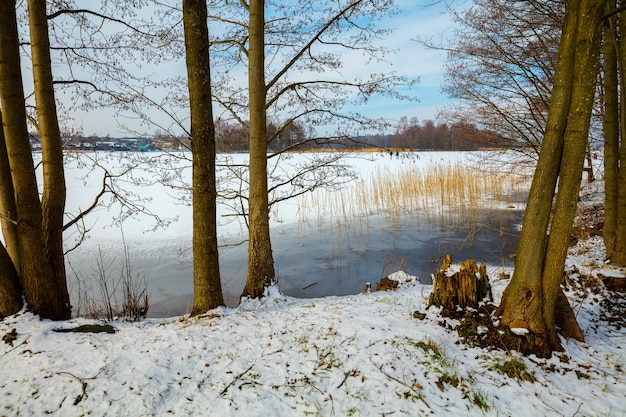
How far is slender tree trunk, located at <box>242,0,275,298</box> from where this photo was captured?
13.4ft

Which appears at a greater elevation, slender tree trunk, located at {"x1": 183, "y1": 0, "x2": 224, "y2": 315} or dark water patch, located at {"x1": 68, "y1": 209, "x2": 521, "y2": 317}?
slender tree trunk, located at {"x1": 183, "y1": 0, "x2": 224, "y2": 315}

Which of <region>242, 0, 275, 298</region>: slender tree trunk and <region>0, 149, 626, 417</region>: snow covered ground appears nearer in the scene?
A: <region>0, 149, 626, 417</region>: snow covered ground

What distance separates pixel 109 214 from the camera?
10.8m

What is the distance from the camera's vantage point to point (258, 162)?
4.29 meters

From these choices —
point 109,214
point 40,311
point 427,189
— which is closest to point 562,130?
point 40,311

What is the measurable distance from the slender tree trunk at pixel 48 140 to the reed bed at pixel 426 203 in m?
Result: 6.75

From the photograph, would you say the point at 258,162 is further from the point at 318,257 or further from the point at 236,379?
the point at 318,257

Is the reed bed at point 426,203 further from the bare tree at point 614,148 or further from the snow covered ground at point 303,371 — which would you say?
the snow covered ground at point 303,371

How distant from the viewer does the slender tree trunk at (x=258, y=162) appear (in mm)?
4094

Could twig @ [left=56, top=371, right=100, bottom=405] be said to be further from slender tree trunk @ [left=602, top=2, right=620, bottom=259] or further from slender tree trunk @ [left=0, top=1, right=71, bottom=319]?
slender tree trunk @ [left=602, top=2, right=620, bottom=259]

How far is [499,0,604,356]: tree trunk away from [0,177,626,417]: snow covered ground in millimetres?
336

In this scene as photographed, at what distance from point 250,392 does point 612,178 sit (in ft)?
18.9

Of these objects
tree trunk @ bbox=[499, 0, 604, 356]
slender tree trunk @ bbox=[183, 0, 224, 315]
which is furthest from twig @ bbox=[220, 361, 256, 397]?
tree trunk @ bbox=[499, 0, 604, 356]

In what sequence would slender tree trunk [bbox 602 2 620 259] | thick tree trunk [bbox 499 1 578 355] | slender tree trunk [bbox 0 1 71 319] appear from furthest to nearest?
slender tree trunk [bbox 602 2 620 259] → slender tree trunk [bbox 0 1 71 319] → thick tree trunk [bbox 499 1 578 355]
